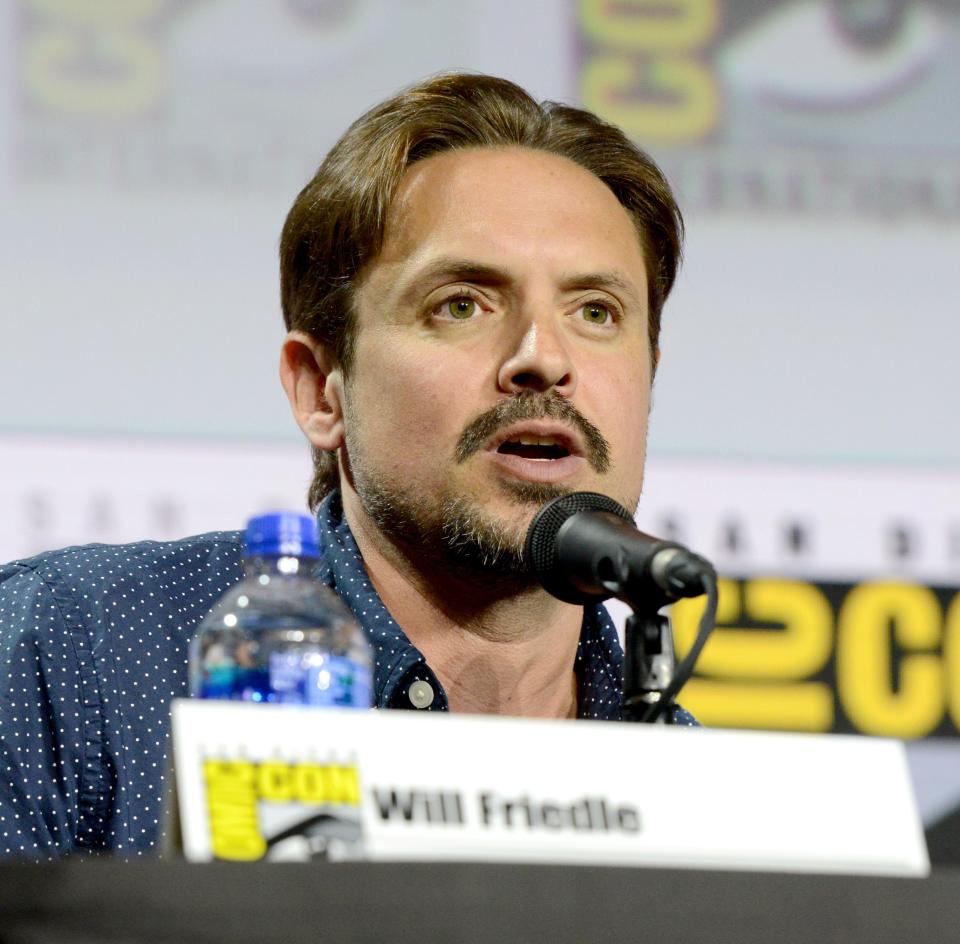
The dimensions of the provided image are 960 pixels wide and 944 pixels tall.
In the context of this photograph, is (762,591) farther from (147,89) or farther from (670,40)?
(147,89)

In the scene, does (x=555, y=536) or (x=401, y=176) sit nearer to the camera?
(x=555, y=536)

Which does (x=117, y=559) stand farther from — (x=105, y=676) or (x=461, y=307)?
(x=461, y=307)

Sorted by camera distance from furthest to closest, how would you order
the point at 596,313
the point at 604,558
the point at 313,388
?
the point at 313,388 → the point at 596,313 → the point at 604,558

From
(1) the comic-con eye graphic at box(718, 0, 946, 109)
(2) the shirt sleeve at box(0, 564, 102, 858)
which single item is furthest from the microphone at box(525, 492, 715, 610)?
(1) the comic-con eye graphic at box(718, 0, 946, 109)

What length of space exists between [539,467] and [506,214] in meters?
0.39

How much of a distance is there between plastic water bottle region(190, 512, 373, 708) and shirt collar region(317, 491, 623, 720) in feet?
1.32

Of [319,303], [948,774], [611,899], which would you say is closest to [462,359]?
[319,303]

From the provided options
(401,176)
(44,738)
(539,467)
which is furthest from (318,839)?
(401,176)

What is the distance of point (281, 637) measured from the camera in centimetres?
141

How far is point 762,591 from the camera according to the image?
3.01 metres

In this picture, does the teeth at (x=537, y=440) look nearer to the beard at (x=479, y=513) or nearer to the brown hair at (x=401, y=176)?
the beard at (x=479, y=513)

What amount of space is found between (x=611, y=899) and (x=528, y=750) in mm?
105

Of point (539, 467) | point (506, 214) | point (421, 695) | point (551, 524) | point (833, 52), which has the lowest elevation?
point (421, 695)

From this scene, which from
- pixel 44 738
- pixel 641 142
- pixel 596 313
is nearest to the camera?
pixel 44 738
